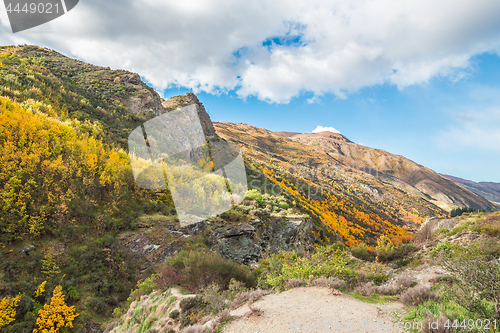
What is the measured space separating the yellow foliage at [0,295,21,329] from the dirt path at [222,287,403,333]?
6223 millimetres

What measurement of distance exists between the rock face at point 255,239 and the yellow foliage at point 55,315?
6012 mm

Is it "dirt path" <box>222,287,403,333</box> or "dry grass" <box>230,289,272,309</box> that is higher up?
"dirt path" <box>222,287,403,333</box>

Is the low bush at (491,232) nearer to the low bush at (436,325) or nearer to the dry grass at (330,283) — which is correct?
the dry grass at (330,283)

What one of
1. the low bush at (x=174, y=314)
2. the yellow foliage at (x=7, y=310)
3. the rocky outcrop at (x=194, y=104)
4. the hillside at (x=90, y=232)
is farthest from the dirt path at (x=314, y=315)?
the rocky outcrop at (x=194, y=104)

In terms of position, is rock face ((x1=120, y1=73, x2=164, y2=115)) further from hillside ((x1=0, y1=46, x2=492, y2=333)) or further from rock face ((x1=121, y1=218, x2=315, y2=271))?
rock face ((x1=121, y1=218, x2=315, y2=271))

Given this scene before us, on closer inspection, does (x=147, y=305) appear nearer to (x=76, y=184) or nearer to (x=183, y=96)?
(x=76, y=184)

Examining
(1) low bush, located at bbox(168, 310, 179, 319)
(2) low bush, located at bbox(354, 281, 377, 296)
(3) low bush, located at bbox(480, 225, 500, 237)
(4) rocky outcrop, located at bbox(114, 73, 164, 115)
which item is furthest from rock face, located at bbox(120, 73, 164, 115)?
(3) low bush, located at bbox(480, 225, 500, 237)

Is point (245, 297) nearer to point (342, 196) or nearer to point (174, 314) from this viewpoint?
point (174, 314)

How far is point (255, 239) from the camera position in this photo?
13.0 meters

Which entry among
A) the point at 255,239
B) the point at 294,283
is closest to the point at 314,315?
the point at 294,283

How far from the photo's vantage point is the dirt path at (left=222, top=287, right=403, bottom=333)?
401 centimetres

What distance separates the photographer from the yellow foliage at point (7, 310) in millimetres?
5734

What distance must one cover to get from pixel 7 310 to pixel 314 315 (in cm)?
823

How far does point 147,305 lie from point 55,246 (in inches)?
180
